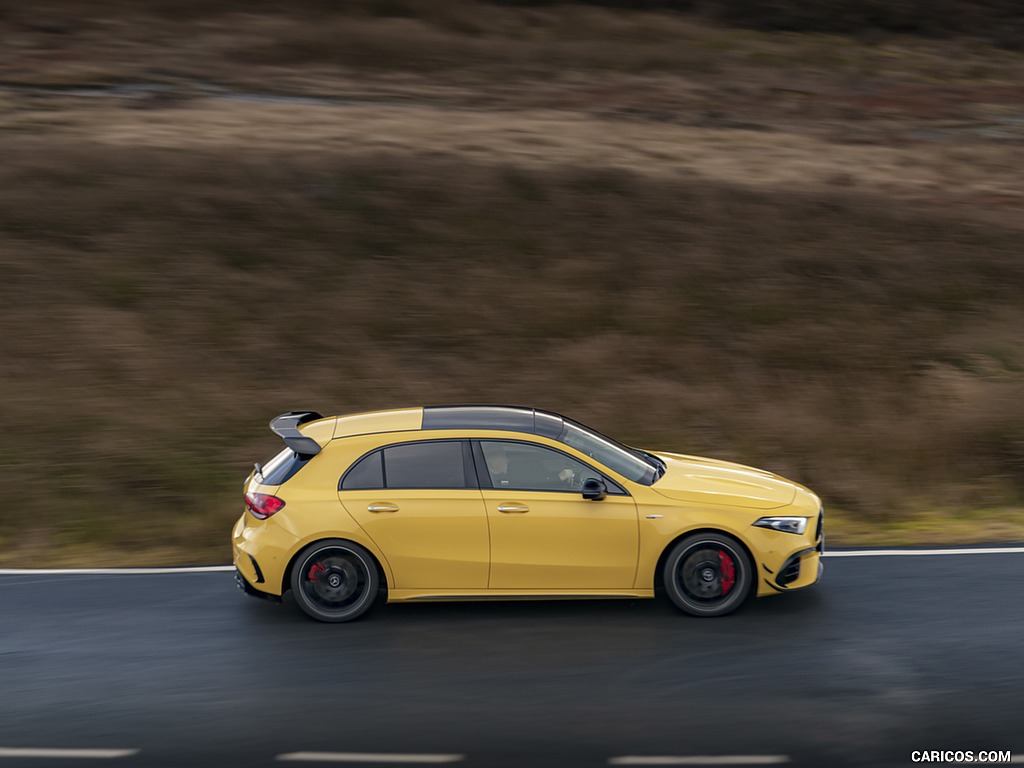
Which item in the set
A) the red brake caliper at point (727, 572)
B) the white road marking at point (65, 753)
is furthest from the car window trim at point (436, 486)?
the white road marking at point (65, 753)

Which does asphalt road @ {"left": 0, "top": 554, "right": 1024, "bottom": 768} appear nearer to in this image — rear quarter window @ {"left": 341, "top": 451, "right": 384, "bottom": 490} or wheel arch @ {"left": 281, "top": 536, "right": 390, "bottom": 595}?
wheel arch @ {"left": 281, "top": 536, "right": 390, "bottom": 595}

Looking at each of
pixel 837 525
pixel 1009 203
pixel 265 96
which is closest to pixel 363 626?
pixel 837 525

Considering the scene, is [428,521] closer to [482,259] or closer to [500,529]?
[500,529]

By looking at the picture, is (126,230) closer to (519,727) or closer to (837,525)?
(837,525)

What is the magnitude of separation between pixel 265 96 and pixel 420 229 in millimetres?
8193

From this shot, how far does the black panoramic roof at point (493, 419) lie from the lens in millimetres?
8719

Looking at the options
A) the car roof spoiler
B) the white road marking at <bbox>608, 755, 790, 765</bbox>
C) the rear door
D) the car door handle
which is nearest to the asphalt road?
the white road marking at <bbox>608, 755, 790, 765</bbox>

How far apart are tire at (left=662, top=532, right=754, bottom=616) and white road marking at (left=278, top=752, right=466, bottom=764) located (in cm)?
252

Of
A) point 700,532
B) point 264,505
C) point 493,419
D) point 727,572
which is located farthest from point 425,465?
point 727,572

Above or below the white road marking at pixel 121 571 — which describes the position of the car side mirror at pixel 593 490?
above

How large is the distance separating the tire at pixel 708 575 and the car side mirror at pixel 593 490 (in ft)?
2.14

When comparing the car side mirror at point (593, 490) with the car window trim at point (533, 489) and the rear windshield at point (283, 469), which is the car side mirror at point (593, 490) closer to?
the car window trim at point (533, 489)

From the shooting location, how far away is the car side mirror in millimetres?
8281

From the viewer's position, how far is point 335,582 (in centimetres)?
852
